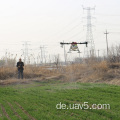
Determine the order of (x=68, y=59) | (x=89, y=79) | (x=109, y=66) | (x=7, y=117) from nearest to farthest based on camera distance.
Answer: (x=7, y=117) → (x=89, y=79) → (x=109, y=66) → (x=68, y=59)

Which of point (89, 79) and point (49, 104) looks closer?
point (49, 104)

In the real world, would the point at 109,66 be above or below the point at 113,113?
above

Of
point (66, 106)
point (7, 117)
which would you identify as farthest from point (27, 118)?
point (66, 106)

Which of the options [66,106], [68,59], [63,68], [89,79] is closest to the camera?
[66,106]

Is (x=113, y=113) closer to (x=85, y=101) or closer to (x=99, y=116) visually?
(x=99, y=116)

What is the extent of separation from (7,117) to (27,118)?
79cm

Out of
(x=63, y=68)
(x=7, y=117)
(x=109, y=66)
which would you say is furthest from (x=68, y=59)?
(x=7, y=117)

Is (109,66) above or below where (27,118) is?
above

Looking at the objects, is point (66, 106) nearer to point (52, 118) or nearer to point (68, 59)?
point (52, 118)

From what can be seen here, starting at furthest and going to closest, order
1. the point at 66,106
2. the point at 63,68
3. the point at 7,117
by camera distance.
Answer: the point at 63,68 → the point at 66,106 → the point at 7,117

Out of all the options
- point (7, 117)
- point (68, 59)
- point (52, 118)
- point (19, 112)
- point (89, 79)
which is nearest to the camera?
point (52, 118)

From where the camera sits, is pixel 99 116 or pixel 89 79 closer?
pixel 99 116

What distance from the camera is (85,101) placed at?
9297 mm

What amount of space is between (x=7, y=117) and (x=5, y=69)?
18525 millimetres
